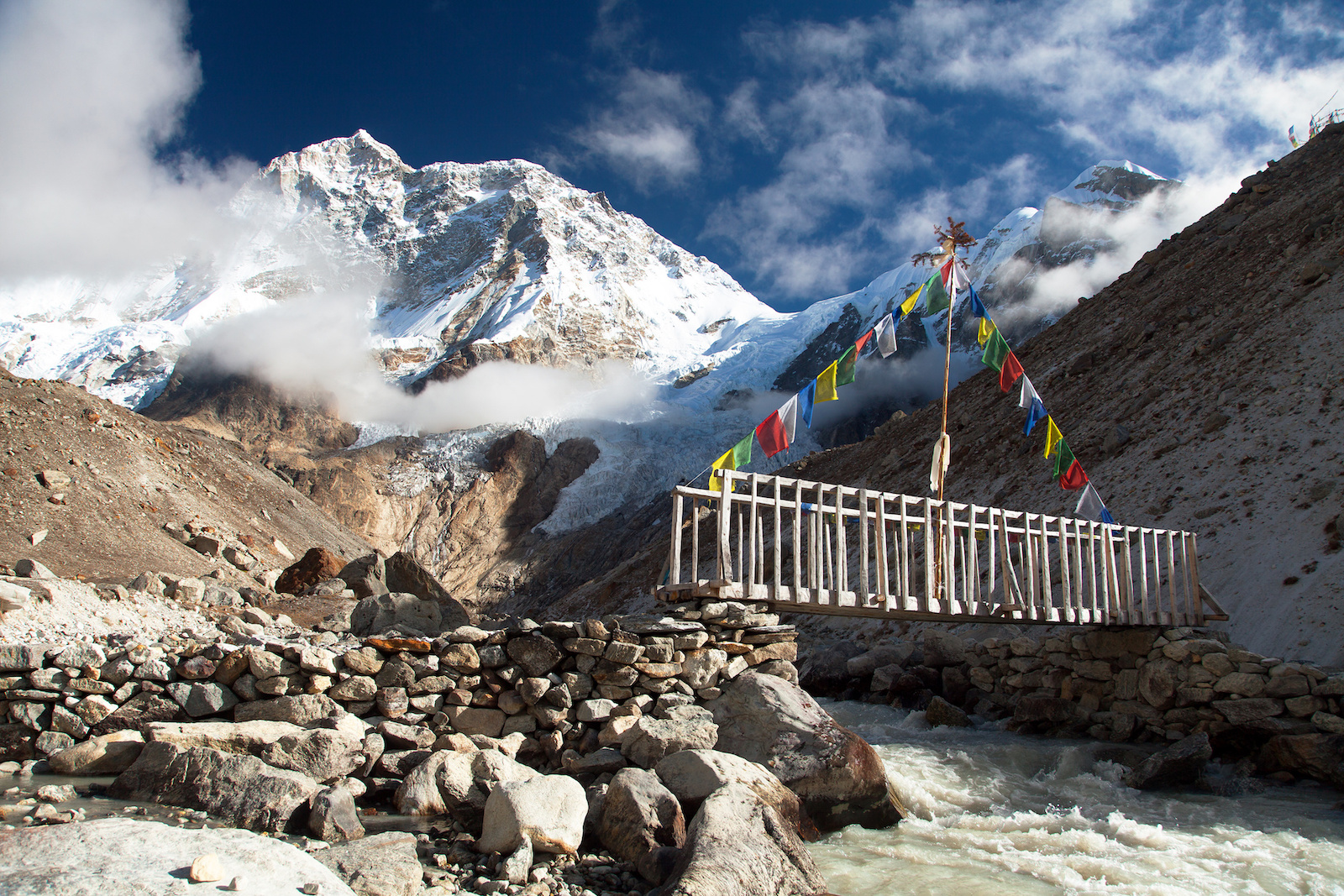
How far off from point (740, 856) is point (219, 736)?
4299 millimetres

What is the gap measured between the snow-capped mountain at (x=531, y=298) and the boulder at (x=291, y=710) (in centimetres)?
5846

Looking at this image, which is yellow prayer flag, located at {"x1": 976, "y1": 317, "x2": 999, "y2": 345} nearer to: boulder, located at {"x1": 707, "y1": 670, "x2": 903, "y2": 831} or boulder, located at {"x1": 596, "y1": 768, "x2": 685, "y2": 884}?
Result: boulder, located at {"x1": 707, "y1": 670, "x2": 903, "y2": 831}

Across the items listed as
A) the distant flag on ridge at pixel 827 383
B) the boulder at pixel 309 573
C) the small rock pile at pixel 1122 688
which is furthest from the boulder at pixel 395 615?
the small rock pile at pixel 1122 688

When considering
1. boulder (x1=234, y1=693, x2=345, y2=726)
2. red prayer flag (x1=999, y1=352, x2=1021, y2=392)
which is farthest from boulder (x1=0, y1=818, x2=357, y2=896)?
red prayer flag (x1=999, y1=352, x2=1021, y2=392)

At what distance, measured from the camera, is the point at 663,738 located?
700 centimetres

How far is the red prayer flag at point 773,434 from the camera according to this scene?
11555 millimetres

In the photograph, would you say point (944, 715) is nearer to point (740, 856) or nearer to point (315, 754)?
point (740, 856)

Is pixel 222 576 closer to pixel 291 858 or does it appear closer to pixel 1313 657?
pixel 291 858

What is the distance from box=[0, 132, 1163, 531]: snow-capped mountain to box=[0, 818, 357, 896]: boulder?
61.3 meters

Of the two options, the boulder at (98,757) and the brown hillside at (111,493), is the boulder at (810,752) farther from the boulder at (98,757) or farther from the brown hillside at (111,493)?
the brown hillside at (111,493)

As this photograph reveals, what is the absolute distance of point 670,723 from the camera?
7277 mm

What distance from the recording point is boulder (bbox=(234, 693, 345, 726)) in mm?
6805

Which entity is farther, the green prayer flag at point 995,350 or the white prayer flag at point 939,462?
the green prayer flag at point 995,350

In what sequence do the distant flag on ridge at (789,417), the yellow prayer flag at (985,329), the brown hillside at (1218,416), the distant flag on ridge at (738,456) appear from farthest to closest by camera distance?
the brown hillside at (1218,416) → the yellow prayer flag at (985,329) → the distant flag on ridge at (789,417) → the distant flag on ridge at (738,456)
